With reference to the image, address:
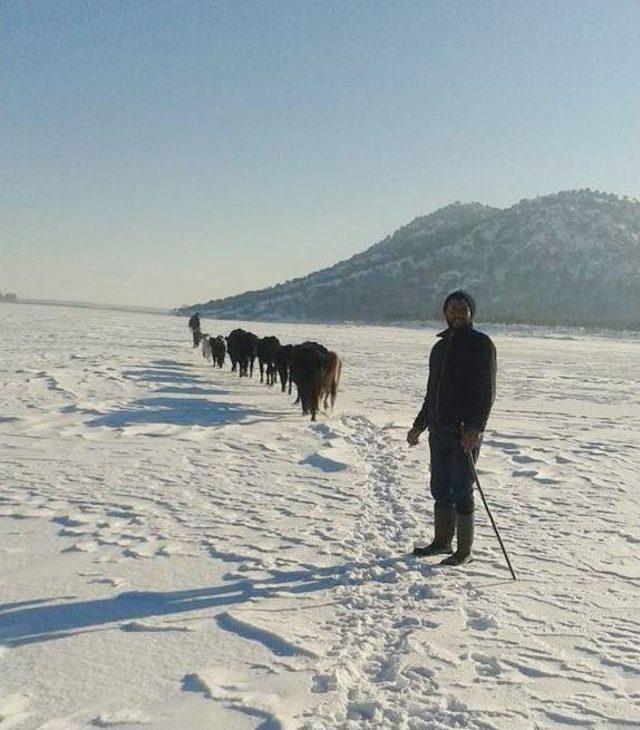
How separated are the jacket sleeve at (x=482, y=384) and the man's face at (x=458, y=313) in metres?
0.20

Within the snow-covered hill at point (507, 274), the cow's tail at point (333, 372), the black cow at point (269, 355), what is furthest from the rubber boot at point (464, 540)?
the snow-covered hill at point (507, 274)

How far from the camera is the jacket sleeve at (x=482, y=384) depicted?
453 centimetres

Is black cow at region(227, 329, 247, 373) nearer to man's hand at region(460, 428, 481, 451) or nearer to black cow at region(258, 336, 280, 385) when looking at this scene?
black cow at region(258, 336, 280, 385)

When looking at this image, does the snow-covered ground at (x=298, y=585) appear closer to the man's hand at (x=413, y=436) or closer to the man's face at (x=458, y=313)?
the man's hand at (x=413, y=436)

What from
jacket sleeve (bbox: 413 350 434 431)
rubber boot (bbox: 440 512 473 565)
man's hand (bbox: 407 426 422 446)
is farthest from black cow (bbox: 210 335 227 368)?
rubber boot (bbox: 440 512 473 565)

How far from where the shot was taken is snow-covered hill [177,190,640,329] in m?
116

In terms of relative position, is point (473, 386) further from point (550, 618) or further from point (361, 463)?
point (361, 463)

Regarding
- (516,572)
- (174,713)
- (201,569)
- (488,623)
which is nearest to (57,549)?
(201,569)

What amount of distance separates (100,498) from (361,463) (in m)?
3.19

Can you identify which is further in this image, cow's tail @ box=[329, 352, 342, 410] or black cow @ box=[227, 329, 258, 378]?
black cow @ box=[227, 329, 258, 378]

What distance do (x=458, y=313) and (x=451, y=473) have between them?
1191 millimetres

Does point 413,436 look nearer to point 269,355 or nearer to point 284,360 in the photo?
point 284,360

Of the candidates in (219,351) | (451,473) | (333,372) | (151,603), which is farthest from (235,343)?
(151,603)

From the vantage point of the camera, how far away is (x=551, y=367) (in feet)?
75.9
